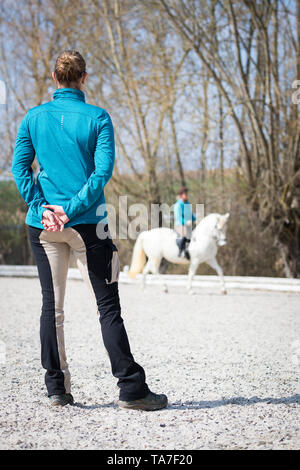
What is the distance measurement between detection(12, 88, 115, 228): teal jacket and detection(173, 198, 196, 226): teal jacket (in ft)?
25.0

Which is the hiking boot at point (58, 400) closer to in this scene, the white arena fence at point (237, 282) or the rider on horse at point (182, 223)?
the white arena fence at point (237, 282)

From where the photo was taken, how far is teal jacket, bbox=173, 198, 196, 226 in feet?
34.2

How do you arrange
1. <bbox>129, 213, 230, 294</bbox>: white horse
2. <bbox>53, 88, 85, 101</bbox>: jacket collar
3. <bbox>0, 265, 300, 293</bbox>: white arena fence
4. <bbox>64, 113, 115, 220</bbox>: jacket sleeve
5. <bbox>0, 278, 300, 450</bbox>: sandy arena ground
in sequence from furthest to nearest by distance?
<bbox>0, 265, 300, 293</bbox>: white arena fence, <bbox>129, 213, 230, 294</bbox>: white horse, <bbox>53, 88, 85, 101</bbox>: jacket collar, <bbox>64, 113, 115, 220</bbox>: jacket sleeve, <bbox>0, 278, 300, 450</bbox>: sandy arena ground

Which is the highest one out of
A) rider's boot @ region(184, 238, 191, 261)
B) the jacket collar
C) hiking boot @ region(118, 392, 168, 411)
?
the jacket collar

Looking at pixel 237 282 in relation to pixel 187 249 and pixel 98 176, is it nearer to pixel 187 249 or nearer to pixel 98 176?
pixel 187 249

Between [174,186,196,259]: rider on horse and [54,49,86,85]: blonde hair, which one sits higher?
[54,49,86,85]: blonde hair

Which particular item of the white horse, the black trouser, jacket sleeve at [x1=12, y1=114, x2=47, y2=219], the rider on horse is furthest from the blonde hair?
the rider on horse

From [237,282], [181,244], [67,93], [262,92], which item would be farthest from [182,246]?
[67,93]

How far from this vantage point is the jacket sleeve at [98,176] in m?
2.72

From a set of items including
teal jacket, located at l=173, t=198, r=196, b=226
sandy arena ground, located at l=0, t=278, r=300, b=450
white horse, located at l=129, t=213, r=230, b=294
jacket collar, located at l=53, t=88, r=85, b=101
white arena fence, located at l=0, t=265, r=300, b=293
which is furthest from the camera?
white arena fence, located at l=0, t=265, r=300, b=293

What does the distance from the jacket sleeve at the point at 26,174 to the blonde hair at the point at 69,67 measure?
29 centimetres

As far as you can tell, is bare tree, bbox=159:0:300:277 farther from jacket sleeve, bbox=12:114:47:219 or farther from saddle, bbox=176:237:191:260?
jacket sleeve, bbox=12:114:47:219

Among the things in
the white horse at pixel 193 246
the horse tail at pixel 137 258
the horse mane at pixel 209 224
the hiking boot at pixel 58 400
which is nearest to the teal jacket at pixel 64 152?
the hiking boot at pixel 58 400

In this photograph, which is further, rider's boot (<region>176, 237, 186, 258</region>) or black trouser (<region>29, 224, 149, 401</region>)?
rider's boot (<region>176, 237, 186, 258</region>)
